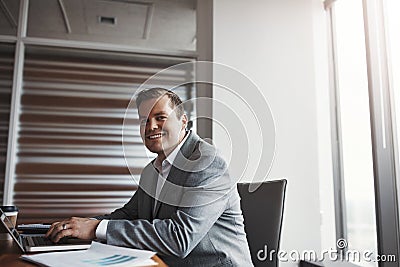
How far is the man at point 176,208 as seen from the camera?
1.07 metres

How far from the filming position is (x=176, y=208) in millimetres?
1201

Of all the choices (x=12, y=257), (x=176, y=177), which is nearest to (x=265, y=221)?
(x=176, y=177)

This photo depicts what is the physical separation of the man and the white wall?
46.3 inches

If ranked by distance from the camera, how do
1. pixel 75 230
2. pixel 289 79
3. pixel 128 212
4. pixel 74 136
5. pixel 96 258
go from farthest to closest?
pixel 289 79, pixel 74 136, pixel 128 212, pixel 75 230, pixel 96 258

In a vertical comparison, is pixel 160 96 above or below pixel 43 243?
above

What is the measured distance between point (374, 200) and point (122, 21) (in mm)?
2112

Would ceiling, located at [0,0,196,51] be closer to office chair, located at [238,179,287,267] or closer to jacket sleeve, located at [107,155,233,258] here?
office chair, located at [238,179,287,267]

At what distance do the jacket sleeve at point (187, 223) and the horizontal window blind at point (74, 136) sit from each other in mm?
1463

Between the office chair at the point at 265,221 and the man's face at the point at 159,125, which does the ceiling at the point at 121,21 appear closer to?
the man's face at the point at 159,125

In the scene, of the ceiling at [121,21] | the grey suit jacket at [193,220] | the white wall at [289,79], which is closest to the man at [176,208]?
the grey suit jacket at [193,220]

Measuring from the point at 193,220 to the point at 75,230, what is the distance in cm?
33

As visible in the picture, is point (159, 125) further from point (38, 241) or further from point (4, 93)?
point (4, 93)

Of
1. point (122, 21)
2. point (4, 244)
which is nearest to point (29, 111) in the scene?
point (122, 21)

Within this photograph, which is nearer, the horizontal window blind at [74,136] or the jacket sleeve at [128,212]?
the jacket sleeve at [128,212]
